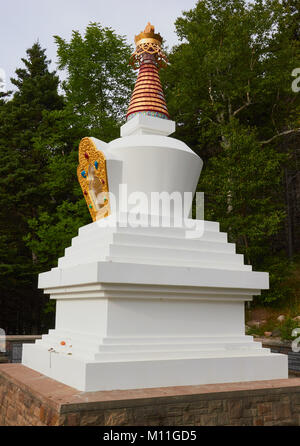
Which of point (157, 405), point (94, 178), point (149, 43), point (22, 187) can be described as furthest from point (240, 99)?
point (157, 405)

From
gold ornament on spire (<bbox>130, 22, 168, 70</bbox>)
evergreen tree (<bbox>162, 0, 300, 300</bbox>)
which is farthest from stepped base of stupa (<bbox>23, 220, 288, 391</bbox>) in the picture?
evergreen tree (<bbox>162, 0, 300, 300</bbox>)

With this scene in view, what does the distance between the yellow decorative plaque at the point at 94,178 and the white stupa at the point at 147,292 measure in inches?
0.9

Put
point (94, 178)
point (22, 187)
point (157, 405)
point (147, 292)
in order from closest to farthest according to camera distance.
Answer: point (157, 405) < point (147, 292) < point (94, 178) < point (22, 187)

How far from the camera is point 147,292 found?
460 cm

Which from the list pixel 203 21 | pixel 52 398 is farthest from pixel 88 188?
pixel 203 21

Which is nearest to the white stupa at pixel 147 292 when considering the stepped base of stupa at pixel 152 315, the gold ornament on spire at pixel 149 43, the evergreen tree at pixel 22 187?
the stepped base of stupa at pixel 152 315

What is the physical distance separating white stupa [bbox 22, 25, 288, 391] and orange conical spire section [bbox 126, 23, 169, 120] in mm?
184

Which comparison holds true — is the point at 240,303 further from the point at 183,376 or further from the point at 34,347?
the point at 34,347

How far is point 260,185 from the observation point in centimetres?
1247

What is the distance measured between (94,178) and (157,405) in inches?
134

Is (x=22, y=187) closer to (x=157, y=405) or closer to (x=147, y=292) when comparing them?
(x=147, y=292)

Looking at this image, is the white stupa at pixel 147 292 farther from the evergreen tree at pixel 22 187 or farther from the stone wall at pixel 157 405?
the evergreen tree at pixel 22 187

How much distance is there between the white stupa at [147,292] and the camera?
432 cm

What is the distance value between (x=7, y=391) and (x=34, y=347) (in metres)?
0.67
